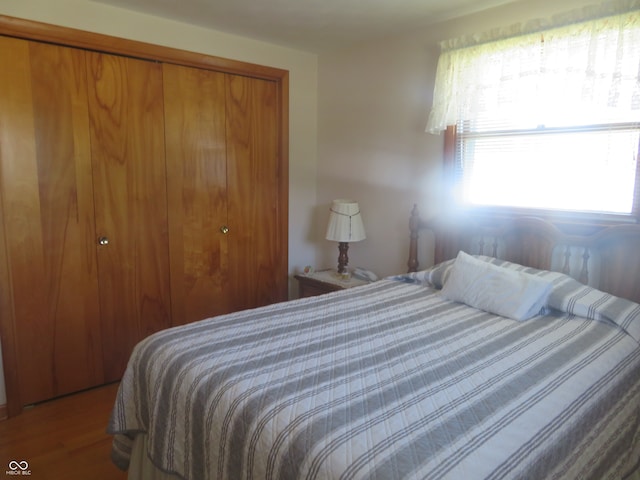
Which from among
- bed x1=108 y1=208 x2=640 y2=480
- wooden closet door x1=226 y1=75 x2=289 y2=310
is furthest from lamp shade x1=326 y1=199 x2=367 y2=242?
bed x1=108 y1=208 x2=640 y2=480

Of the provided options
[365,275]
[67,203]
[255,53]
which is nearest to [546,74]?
[365,275]

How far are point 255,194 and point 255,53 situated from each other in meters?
1.00

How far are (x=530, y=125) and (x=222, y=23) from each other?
1.94m

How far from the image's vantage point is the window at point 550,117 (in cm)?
199

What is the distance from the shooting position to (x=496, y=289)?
6.69ft

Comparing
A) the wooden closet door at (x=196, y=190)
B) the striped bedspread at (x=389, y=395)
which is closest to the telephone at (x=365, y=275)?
the wooden closet door at (x=196, y=190)

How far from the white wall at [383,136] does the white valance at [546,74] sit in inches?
6.9

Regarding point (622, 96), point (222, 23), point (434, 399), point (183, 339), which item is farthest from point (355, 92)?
point (434, 399)

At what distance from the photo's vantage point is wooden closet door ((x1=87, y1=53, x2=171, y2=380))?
2.56 m

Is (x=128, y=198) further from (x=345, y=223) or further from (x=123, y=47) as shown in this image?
(x=345, y=223)

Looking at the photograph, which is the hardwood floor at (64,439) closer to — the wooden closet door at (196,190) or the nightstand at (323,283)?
the wooden closet door at (196,190)

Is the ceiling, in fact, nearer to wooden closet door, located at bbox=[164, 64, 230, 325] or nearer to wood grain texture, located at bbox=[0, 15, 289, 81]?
wood grain texture, located at bbox=[0, 15, 289, 81]

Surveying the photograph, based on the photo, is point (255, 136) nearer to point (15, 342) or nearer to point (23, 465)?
point (15, 342)

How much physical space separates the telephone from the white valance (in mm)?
1069
